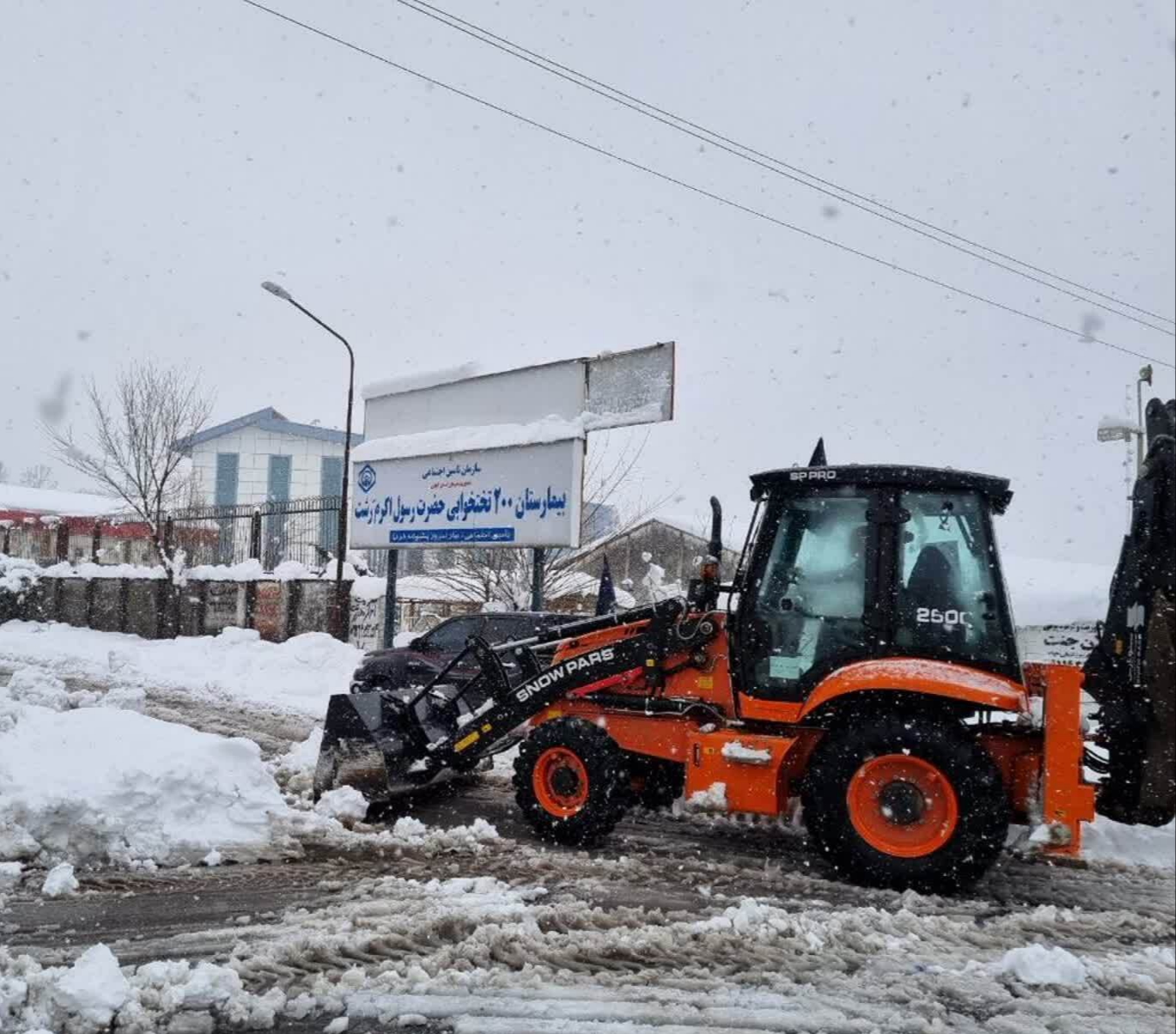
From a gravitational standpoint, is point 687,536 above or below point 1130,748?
above

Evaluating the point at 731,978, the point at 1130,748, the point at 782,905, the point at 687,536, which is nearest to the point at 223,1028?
the point at 731,978

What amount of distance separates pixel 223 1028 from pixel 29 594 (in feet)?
46.7

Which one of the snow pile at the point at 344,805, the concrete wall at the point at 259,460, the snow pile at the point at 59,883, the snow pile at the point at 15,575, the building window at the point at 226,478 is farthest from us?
the building window at the point at 226,478

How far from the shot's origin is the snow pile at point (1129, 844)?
650 centimetres

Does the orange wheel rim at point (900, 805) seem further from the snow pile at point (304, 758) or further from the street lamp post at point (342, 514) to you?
the street lamp post at point (342, 514)

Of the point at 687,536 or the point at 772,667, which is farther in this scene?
the point at 687,536

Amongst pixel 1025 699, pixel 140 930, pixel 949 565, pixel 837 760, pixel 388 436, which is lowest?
pixel 140 930

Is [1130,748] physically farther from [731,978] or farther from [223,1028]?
[223,1028]

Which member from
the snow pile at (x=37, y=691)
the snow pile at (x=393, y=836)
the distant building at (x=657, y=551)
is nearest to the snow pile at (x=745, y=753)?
the snow pile at (x=393, y=836)

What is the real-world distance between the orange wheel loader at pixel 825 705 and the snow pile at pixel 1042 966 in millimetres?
1022

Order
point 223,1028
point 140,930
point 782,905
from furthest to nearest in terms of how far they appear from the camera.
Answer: point 782,905 < point 140,930 < point 223,1028

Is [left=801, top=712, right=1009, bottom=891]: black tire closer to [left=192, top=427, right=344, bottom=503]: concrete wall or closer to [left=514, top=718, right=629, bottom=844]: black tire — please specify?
[left=514, top=718, right=629, bottom=844]: black tire

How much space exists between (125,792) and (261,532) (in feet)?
57.3

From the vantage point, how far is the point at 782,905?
5086mm
